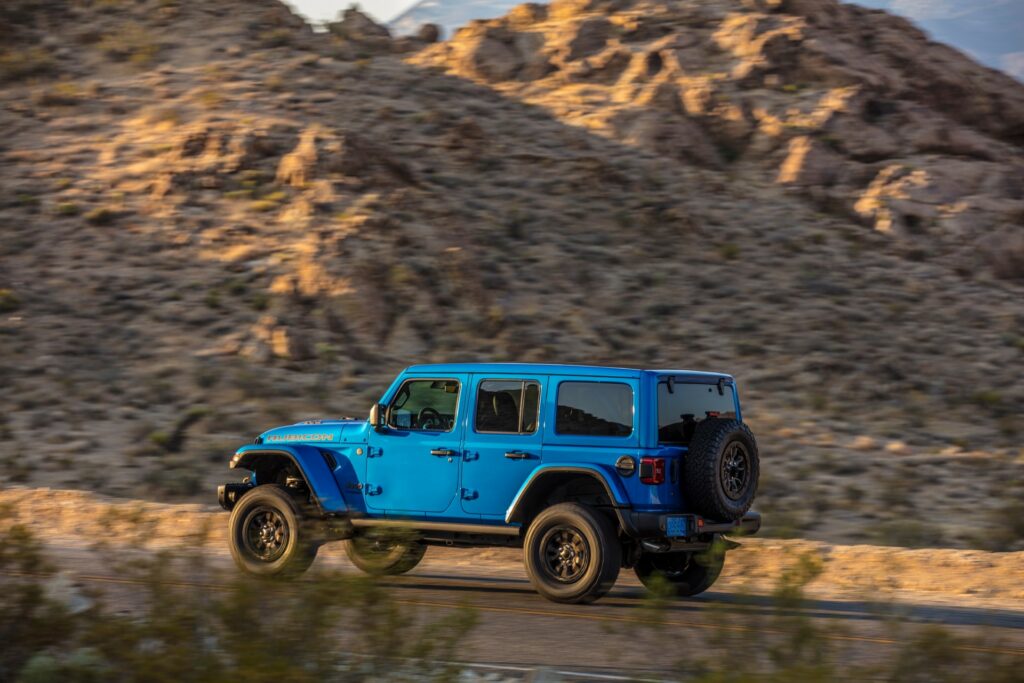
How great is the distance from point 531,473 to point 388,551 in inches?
68.9

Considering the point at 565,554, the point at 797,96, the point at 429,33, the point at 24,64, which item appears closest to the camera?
the point at 565,554

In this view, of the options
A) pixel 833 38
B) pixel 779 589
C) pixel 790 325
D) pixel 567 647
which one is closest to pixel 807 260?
pixel 790 325

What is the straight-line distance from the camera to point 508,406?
1117 centimetres

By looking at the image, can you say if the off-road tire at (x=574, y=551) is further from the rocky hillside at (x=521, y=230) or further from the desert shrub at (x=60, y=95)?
the desert shrub at (x=60, y=95)

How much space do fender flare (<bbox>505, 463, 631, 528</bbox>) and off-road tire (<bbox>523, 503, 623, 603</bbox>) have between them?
6.8 inches

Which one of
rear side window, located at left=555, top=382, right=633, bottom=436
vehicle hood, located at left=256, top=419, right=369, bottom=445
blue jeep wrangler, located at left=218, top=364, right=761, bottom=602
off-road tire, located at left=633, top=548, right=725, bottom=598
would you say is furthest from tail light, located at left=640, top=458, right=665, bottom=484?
vehicle hood, located at left=256, top=419, right=369, bottom=445

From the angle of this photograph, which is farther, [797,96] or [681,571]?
[797,96]

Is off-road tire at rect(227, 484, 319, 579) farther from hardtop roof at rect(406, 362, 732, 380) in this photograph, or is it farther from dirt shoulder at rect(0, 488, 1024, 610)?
hardtop roof at rect(406, 362, 732, 380)

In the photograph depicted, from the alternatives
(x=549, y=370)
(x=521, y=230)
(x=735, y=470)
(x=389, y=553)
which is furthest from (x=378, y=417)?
(x=521, y=230)

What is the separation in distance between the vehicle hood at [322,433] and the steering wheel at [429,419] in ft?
1.87

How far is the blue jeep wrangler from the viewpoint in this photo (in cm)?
1066

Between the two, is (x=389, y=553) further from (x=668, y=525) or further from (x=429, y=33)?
(x=429, y=33)

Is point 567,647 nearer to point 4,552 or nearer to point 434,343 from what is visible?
point 4,552

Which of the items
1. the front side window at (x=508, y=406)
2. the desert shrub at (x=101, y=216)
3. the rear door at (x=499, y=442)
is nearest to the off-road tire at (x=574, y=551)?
the rear door at (x=499, y=442)
